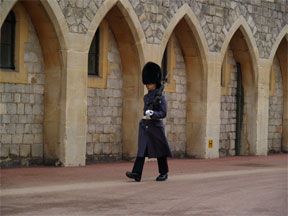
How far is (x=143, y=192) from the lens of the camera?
947 cm

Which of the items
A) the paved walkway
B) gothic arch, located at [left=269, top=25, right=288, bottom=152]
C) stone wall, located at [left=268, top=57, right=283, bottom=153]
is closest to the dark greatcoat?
the paved walkway

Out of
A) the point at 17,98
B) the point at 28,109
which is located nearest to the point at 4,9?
the point at 17,98

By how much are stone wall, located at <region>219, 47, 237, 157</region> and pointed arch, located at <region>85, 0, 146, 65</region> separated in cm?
385

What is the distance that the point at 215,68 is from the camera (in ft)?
55.6

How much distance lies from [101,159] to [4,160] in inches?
99.3

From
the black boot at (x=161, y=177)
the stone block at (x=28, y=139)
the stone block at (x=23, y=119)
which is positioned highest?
the stone block at (x=23, y=119)

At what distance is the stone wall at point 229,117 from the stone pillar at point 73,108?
17.6 feet

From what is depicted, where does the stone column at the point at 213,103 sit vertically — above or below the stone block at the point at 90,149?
above

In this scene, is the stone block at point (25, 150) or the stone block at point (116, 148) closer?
the stone block at point (25, 150)

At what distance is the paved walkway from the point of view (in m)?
7.89

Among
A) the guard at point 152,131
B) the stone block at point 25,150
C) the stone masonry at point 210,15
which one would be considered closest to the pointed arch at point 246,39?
the stone masonry at point 210,15

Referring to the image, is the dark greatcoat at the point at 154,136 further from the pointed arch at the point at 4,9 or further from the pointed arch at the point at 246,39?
the pointed arch at the point at 246,39

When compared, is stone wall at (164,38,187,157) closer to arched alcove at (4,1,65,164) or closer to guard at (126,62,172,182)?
arched alcove at (4,1,65,164)

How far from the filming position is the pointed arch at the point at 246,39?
17.2m
